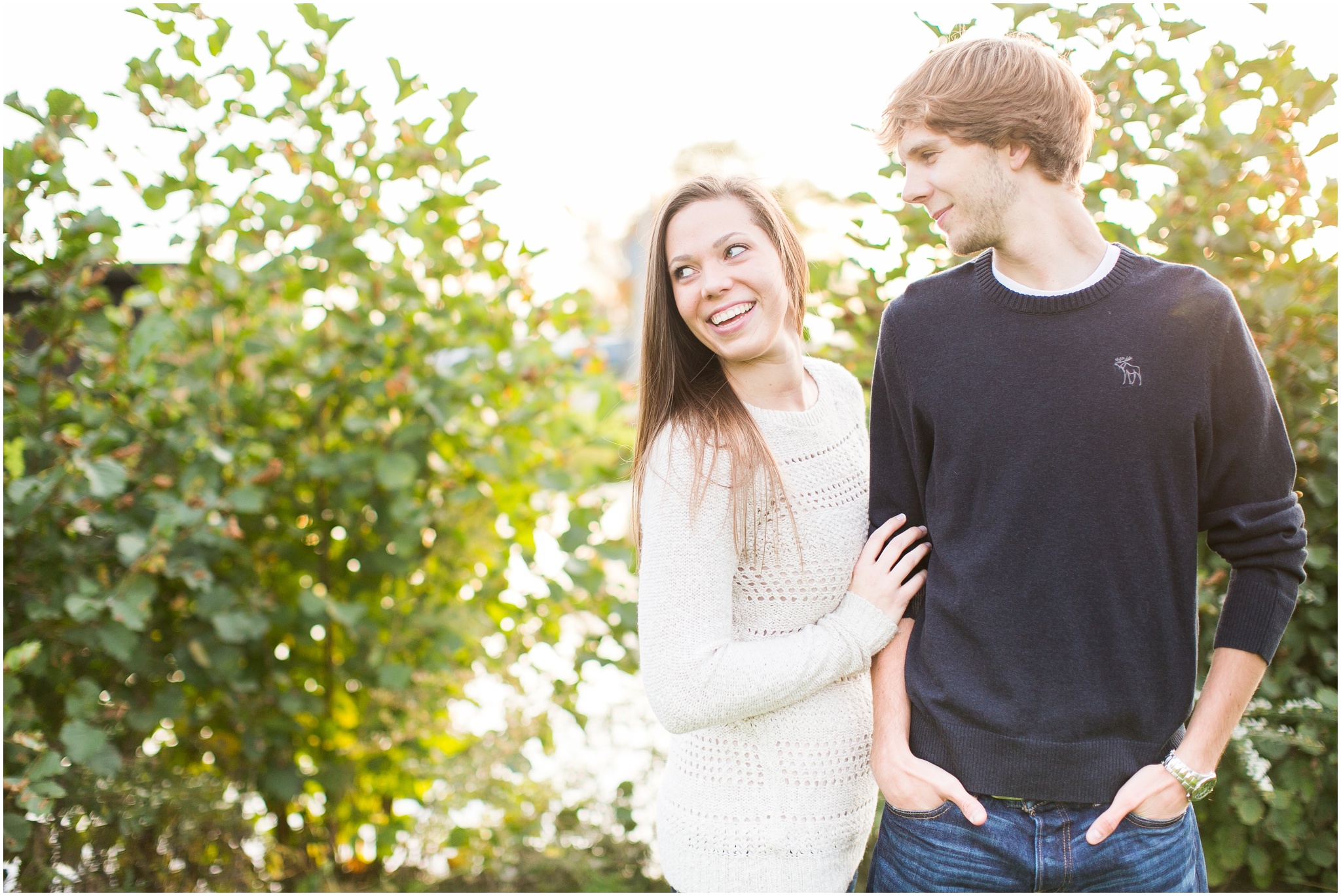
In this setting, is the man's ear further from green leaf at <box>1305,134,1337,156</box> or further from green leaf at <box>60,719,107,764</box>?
green leaf at <box>60,719,107,764</box>

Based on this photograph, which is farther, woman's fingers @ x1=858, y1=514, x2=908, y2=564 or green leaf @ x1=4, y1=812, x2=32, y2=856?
green leaf @ x1=4, y1=812, x2=32, y2=856

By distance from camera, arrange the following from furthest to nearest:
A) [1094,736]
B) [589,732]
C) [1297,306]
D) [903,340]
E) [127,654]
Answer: [589,732]
[127,654]
[1297,306]
[903,340]
[1094,736]

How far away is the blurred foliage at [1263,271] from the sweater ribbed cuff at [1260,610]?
678 mm

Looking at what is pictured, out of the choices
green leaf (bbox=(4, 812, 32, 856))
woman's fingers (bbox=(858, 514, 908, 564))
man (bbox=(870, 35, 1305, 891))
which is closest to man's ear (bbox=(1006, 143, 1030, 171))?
man (bbox=(870, 35, 1305, 891))

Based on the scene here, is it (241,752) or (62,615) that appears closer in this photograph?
(62,615)

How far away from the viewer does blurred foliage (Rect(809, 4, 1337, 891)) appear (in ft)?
6.92

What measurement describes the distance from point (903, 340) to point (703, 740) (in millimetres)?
734

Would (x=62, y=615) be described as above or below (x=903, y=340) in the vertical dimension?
below

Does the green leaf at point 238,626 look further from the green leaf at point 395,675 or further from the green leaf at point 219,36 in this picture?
the green leaf at point 219,36

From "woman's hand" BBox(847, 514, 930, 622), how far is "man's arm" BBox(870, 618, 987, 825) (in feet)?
0.23

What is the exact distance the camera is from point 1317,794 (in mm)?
2145

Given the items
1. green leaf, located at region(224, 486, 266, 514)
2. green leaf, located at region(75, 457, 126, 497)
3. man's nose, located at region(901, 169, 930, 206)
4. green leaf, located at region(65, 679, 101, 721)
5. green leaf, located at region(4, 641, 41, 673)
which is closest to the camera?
man's nose, located at region(901, 169, 930, 206)

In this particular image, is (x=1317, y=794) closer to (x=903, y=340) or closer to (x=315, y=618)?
(x=903, y=340)

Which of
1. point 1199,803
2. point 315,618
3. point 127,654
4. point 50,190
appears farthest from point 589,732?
point 50,190
